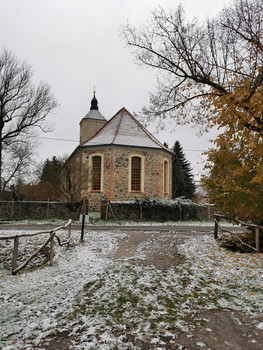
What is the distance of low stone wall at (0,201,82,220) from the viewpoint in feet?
55.7

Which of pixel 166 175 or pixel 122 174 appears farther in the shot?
pixel 166 175

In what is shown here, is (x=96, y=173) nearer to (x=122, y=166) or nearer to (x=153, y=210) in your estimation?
(x=122, y=166)

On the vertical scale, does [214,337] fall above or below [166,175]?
below

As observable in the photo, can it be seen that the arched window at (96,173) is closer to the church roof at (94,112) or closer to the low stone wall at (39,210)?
the low stone wall at (39,210)

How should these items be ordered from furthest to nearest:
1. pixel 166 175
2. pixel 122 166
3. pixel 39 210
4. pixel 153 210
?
pixel 166 175 < pixel 122 166 < pixel 153 210 < pixel 39 210

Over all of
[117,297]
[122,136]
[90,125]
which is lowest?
[117,297]

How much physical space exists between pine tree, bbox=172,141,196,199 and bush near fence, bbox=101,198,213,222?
14961 millimetres

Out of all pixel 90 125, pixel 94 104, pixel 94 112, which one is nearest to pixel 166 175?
pixel 90 125

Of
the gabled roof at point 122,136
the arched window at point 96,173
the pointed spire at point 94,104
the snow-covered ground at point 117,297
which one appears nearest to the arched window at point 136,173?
the gabled roof at point 122,136

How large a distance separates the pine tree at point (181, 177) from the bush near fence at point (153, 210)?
1496 cm

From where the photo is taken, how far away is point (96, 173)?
23.2 m

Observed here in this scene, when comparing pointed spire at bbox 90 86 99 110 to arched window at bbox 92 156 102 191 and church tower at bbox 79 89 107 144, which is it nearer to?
church tower at bbox 79 89 107 144

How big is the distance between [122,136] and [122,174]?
12.5 feet

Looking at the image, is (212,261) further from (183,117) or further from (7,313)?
(183,117)
